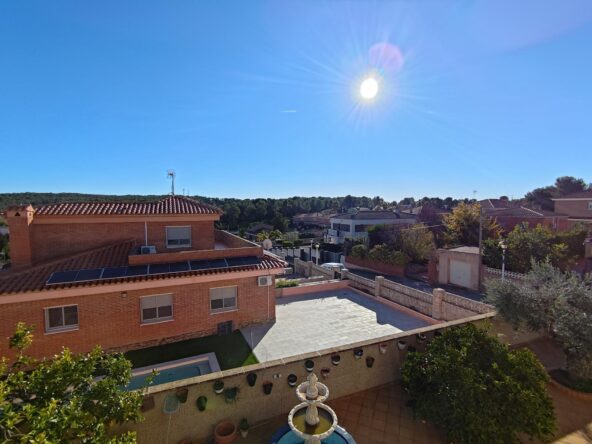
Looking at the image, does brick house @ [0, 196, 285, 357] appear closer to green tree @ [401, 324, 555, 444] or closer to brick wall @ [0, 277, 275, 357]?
brick wall @ [0, 277, 275, 357]

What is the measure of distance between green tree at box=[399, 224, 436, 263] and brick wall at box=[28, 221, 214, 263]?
2131 cm

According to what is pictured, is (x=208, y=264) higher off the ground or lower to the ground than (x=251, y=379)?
higher

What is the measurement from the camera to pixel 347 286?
69.3 ft

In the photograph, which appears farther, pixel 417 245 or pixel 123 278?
pixel 417 245

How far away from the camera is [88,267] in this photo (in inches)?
505

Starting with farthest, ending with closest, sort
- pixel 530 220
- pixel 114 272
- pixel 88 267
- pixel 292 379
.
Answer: pixel 530 220, pixel 88 267, pixel 114 272, pixel 292 379

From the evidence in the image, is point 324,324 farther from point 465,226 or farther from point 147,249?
point 465,226

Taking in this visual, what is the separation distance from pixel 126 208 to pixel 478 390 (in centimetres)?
1676

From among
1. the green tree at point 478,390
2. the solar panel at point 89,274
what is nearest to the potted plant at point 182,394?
the green tree at point 478,390

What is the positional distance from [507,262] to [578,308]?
1536 cm

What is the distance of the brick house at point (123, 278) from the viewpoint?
11.3 metres

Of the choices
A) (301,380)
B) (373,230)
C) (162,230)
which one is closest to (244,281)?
(162,230)

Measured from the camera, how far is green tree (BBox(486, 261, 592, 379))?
26.5 feet

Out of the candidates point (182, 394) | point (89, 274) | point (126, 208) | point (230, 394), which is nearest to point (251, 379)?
point (230, 394)
